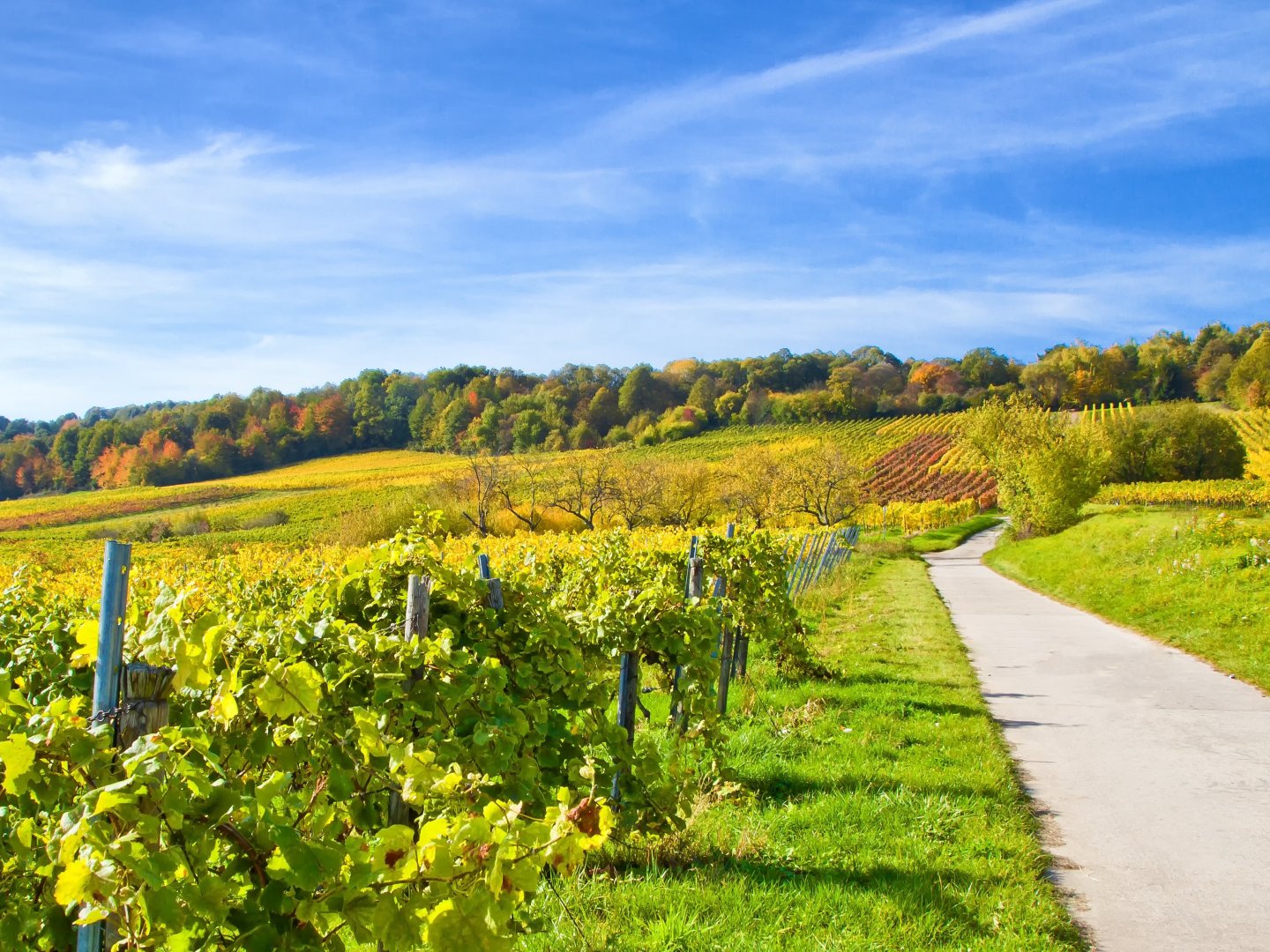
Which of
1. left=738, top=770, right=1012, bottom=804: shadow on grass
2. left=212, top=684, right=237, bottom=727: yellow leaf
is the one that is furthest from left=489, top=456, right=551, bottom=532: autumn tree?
left=212, top=684, right=237, bottom=727: yellow leaf

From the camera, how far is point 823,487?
4922cm

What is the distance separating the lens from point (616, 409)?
3900 inches

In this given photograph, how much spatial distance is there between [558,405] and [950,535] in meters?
57.9

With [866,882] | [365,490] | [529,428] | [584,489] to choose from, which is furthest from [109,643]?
[529,428]

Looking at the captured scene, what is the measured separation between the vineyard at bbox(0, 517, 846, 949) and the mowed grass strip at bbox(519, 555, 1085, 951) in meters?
→ 0.36

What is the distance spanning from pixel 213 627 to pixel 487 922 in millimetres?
954

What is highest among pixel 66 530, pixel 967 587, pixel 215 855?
pixel 215 855

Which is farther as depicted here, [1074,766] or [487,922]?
[1074,766]

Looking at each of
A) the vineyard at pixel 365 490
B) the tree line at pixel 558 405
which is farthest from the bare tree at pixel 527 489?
the tree line at pixel 558 405

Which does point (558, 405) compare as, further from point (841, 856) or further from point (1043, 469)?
point (841, 856)

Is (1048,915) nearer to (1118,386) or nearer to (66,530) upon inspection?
(66,530)

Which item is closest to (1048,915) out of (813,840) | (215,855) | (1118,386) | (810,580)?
(813,840)

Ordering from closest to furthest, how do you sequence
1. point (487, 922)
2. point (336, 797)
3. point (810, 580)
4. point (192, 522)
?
1. point (487, 922)
2. point (336, 797)
3. point (810, 580)
4. point (192, 522)

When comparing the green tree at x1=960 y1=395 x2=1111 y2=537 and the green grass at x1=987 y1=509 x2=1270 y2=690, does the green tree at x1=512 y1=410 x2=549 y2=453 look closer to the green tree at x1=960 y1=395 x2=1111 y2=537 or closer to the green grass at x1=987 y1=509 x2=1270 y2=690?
the green tree at x1=960 y1=395 x2=1111 y2=537
